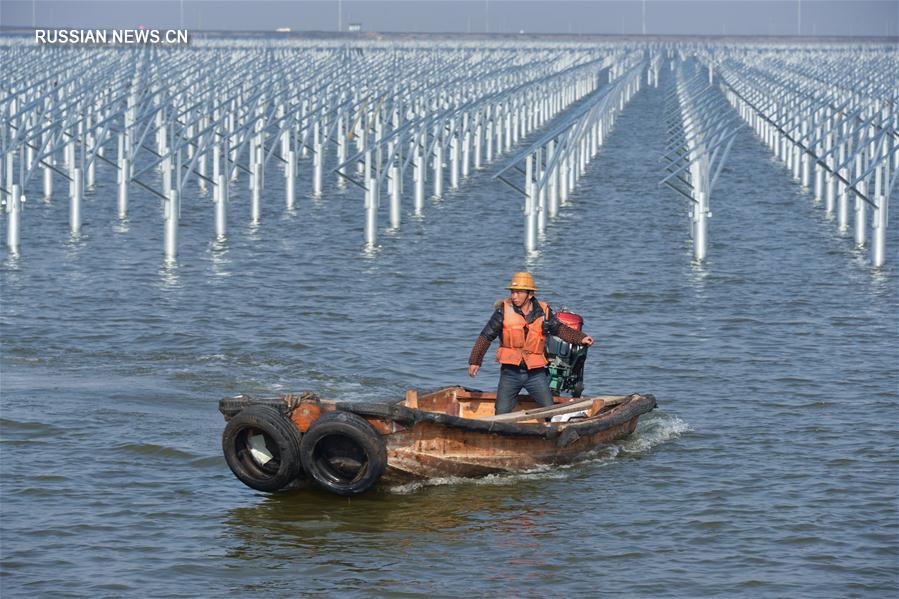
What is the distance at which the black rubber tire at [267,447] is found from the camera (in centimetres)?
2031

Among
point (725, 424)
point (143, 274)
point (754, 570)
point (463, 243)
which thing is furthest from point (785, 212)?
point (754, 570)

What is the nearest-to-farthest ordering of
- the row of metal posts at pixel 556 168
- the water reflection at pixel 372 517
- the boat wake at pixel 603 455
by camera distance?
the water reflection at pixel 372 517, the boat wake at pixel 603 455, the row of metal posts at pixel 556 168

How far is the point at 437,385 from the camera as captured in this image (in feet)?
94.9

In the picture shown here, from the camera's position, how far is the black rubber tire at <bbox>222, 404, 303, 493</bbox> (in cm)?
2031

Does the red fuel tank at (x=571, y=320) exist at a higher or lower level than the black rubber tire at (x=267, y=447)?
higher

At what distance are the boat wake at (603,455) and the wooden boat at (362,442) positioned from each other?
144mm

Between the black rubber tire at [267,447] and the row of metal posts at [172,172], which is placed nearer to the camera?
the black rubber tire at [267,447]

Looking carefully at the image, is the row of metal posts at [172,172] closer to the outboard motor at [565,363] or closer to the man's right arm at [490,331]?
the outboard motor at [565,363]

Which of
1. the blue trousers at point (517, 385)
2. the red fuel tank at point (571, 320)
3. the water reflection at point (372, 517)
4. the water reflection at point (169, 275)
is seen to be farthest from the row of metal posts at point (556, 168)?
the water reflection at point (372, 517)

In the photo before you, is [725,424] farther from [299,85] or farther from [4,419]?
[299,85]

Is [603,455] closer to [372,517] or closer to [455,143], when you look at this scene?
[372,517]

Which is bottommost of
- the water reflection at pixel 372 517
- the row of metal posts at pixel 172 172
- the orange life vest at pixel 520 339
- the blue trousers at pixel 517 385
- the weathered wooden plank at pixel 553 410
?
the water reflection at pixel 372 517

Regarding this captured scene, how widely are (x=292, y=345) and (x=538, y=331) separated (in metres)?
11.0

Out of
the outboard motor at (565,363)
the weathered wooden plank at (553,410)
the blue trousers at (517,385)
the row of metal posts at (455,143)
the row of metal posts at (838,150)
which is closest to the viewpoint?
the weathered wooden plank at (553,410)
